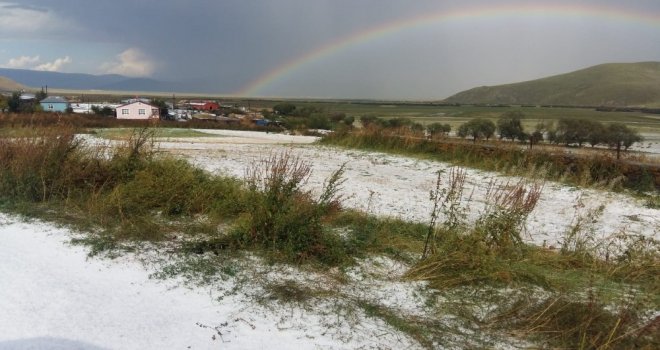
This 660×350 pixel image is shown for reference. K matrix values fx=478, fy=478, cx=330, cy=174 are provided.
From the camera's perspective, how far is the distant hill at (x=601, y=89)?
142000 millimetres

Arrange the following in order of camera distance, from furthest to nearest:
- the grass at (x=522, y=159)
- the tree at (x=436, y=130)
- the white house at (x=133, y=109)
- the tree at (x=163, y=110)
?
the white house at (x=133, y=109), the tree at (x=163, y=110), the tree at (x=436, y=130), the grass at (x=522, y=159)

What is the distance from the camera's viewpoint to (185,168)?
8.41m

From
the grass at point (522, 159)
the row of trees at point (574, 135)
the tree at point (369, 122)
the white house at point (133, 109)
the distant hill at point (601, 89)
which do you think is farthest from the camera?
the distant hill at point (601, 89)

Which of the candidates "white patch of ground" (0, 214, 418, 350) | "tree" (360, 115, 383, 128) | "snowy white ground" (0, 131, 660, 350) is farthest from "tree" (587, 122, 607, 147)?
"white patch of ground" (0, 214, 418, 350)

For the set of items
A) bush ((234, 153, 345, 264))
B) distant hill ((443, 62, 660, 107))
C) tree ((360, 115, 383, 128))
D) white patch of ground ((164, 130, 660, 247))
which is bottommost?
white patch of ground ((164, 130, 660, 247))

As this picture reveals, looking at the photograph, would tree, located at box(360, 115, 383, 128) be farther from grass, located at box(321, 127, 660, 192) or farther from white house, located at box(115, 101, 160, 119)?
white house, located at box(115, 101, 160, 119)

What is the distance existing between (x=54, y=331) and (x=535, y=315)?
373 centimetres

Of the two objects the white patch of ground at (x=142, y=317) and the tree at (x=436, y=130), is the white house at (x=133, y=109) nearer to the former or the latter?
the tree at (x=436, y=130)

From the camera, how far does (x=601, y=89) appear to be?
161125mm

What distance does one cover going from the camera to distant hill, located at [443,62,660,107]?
142000 millimetres

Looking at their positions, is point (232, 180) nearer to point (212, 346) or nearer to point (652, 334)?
point (212, 346)

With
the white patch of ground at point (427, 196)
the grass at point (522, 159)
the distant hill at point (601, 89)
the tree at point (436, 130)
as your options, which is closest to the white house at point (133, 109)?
the tree at point (436, 130)

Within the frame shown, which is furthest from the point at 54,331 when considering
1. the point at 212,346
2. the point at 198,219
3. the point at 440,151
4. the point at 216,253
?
the point at 440,151

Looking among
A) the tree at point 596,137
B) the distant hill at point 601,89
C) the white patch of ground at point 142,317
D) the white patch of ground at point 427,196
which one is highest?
the distant hill at point 601,89
